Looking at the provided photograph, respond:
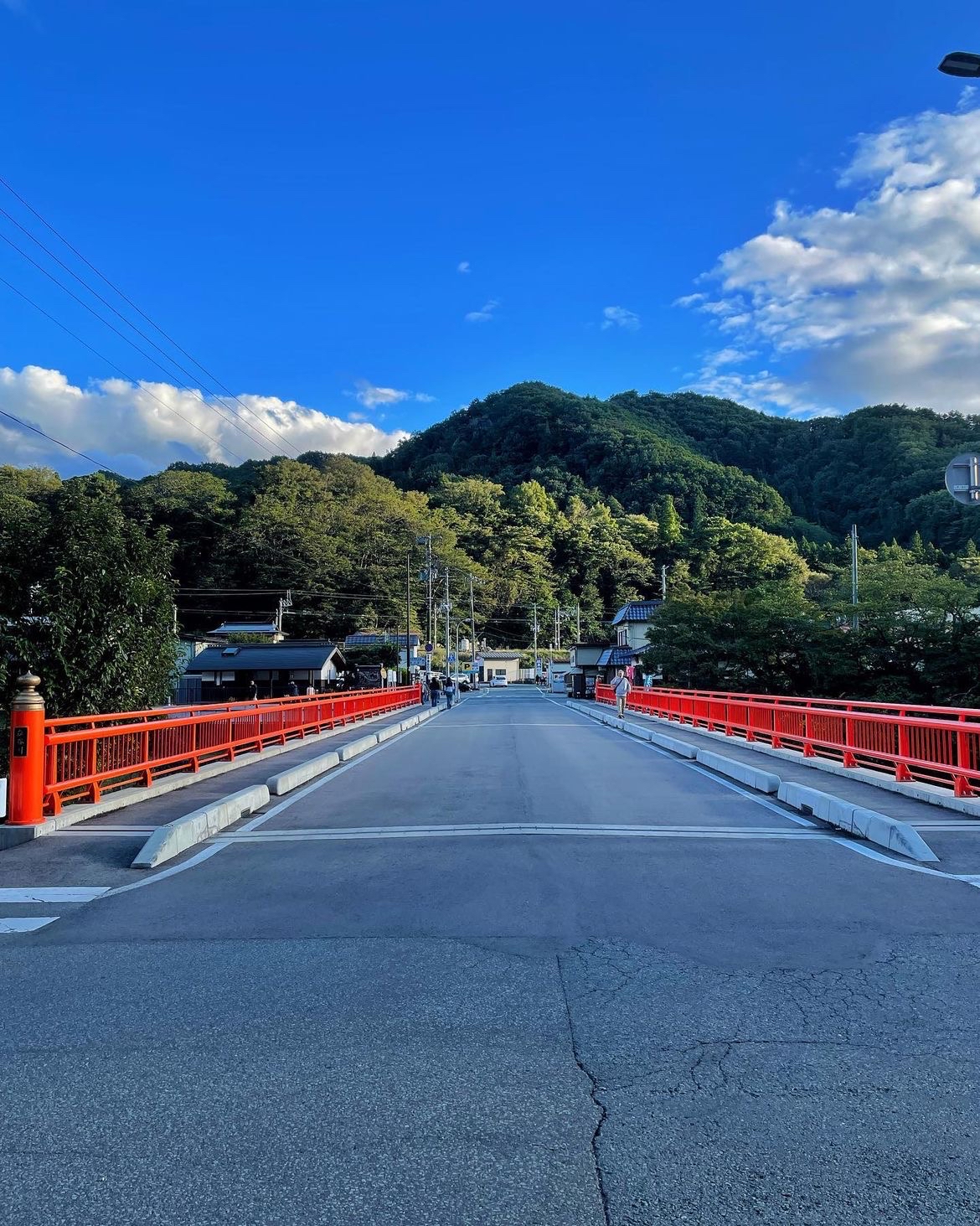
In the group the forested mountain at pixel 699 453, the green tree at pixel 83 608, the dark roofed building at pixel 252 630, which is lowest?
the green tree at pixel 83 608

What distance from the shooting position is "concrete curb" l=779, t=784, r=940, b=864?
798 centimetres

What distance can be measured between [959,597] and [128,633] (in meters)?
27.0

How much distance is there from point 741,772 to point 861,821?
434 centimetres

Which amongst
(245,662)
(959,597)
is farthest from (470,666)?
(959,597)

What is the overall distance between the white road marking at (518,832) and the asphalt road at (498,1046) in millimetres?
1171

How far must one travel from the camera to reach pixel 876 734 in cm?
1261

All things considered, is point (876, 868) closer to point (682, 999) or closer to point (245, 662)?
point (682, 999)

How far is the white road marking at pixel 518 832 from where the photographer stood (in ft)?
29.3

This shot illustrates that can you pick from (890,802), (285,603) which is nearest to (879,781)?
(890,802)

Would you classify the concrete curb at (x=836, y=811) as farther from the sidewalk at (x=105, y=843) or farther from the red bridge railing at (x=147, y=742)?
the red bridge railing at (x=147, y=742)

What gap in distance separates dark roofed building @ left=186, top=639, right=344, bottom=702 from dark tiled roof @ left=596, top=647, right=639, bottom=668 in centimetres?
2223

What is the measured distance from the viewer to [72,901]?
6539mm

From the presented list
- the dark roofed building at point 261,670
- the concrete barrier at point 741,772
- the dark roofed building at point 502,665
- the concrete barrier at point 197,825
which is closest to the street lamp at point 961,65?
the concrete barrier at point 741,772

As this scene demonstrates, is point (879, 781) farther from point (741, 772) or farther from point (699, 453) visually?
point (699, 453)
